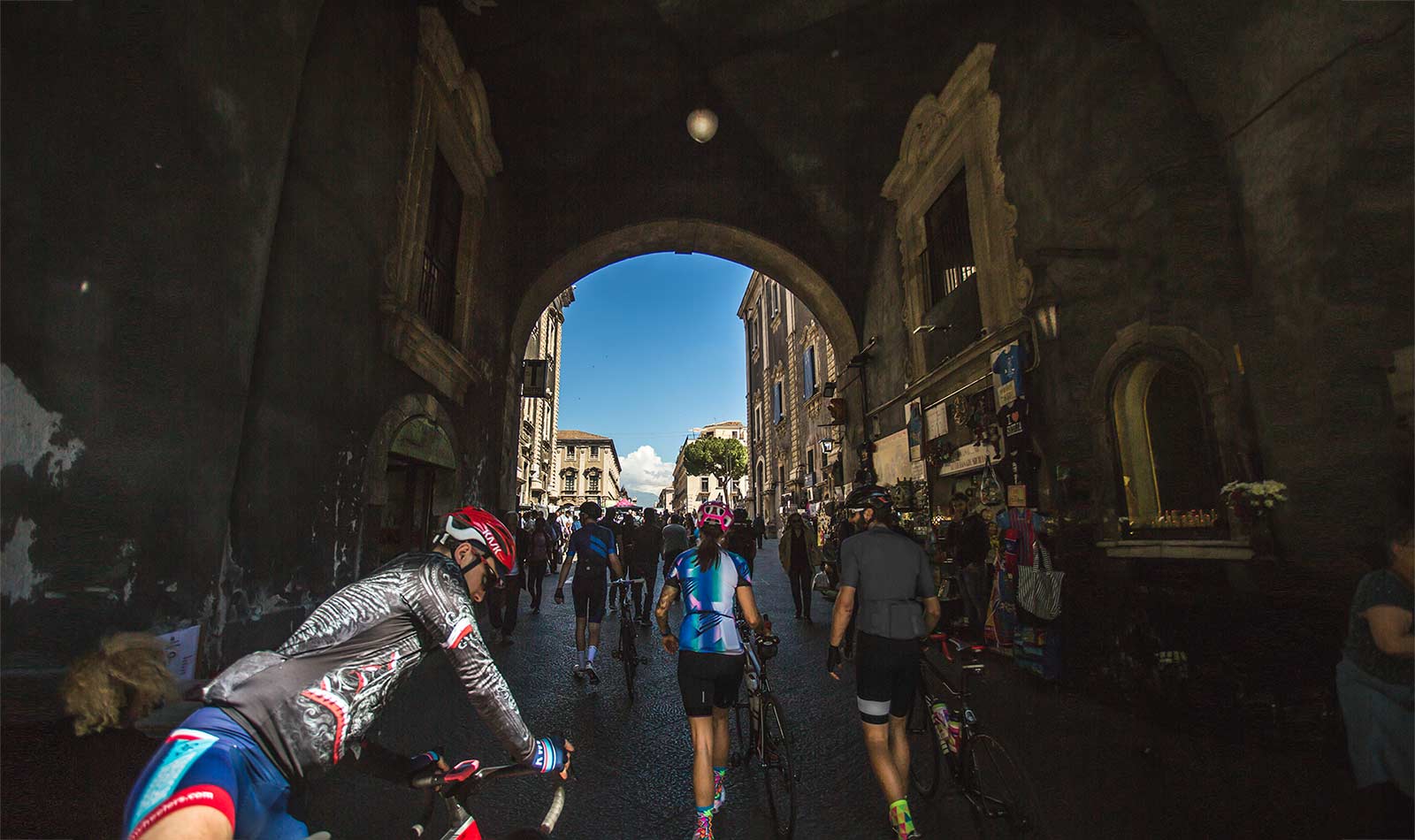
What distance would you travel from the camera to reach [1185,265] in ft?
18.6

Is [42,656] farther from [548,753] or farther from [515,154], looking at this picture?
[515,154]

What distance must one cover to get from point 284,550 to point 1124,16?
31.6ft

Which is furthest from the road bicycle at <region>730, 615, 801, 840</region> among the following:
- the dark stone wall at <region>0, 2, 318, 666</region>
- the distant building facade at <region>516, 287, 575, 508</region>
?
the distant building facade at <region>516, 287, 575, 508</region>

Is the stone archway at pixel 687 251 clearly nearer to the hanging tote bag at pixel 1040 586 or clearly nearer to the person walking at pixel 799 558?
the person walking at pixel 799 558

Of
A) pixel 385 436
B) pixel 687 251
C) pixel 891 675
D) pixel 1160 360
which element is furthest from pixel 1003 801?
pixel 687 251

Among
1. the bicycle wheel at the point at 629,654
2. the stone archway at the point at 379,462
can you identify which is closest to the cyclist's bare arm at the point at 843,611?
the bicycle wheel at the point at 629,654

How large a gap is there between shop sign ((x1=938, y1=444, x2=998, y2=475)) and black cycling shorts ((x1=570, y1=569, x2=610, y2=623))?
17.6 ft

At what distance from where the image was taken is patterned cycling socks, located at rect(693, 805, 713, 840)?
311cm

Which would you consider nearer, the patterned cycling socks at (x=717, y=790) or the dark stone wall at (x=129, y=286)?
the dark stone wall at (x=129, y=286)

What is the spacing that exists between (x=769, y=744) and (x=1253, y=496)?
458cm

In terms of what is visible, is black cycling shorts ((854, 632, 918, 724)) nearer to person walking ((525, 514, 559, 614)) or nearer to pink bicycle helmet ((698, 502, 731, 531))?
pink bicycle helmet ((698, 502, 731, 531))

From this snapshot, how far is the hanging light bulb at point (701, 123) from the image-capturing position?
35.0 ft

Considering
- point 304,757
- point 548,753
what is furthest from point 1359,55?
point 304,757

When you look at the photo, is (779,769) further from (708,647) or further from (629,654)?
(629,654)
